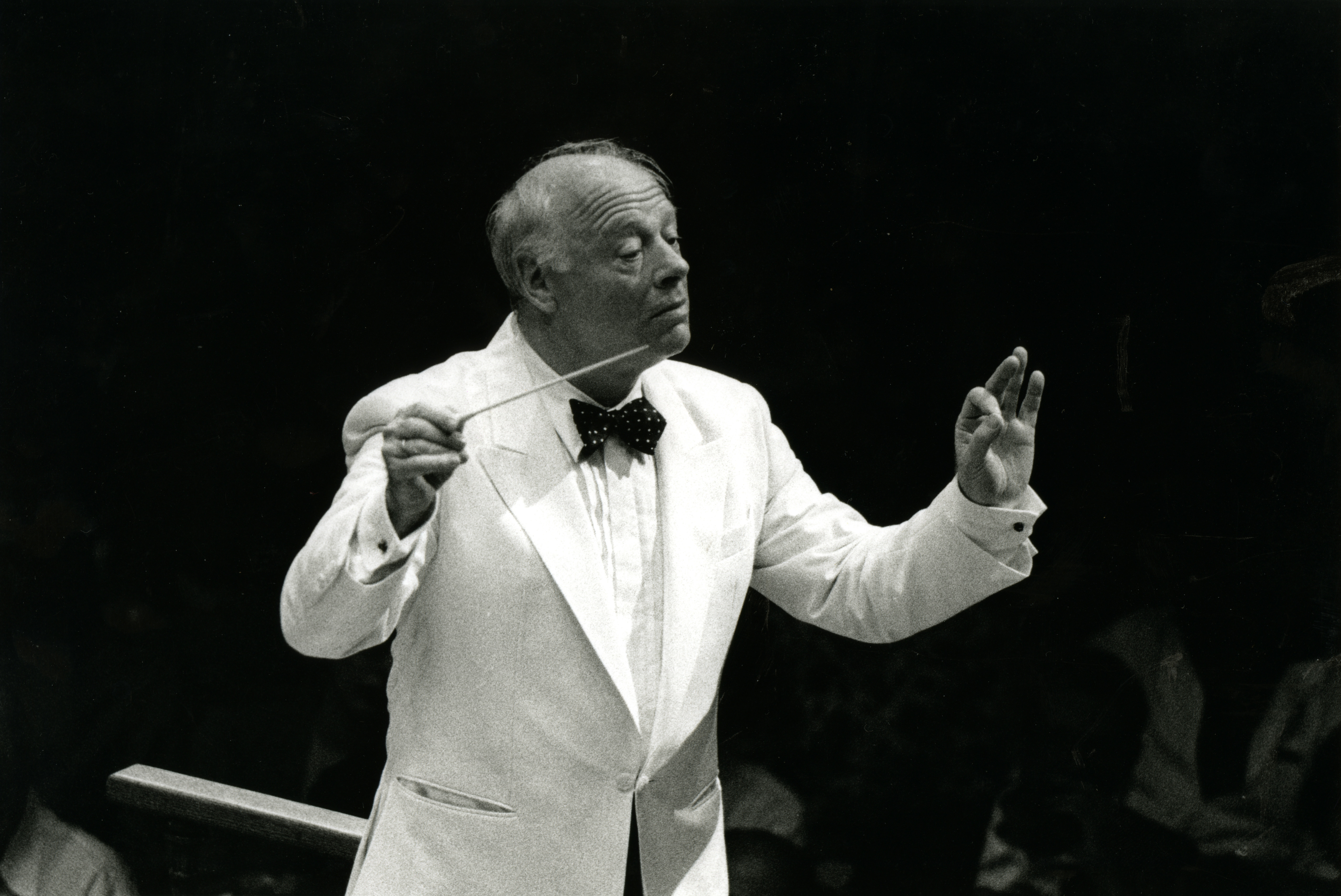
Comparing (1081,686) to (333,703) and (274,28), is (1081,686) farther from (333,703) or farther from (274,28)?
(274,28)

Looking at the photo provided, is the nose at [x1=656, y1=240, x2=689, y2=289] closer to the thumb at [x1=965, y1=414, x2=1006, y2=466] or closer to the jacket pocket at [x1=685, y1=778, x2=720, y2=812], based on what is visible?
the thumb at [x1=965, y1=414, x2=1006, y2=466]

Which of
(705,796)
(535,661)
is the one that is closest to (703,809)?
(705,796)

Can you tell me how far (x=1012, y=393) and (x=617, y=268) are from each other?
2.07 feet

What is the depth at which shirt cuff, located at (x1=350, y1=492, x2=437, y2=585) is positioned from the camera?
2104 mm

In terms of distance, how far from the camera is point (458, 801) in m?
2.35

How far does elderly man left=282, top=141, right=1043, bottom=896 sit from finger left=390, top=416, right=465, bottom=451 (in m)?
0.17

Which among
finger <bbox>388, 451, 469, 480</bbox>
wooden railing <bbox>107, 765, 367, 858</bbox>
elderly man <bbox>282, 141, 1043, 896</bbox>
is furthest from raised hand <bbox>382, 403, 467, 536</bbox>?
wooden railing <bbox>107, 765, 367, 858</bbox>

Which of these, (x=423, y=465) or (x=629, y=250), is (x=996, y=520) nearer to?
(x=629, y=250)

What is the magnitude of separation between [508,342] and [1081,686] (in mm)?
1735

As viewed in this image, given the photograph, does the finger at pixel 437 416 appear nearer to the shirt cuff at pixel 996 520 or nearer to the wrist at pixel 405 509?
the wrist at pixel 405 509

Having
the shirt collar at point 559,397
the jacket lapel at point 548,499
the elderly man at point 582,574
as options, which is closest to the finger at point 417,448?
the elderly man at point 582,574

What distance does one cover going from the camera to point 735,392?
266cm

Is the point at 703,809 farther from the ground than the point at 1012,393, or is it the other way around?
the point at 1012,393

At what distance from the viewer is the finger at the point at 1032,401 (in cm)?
224
